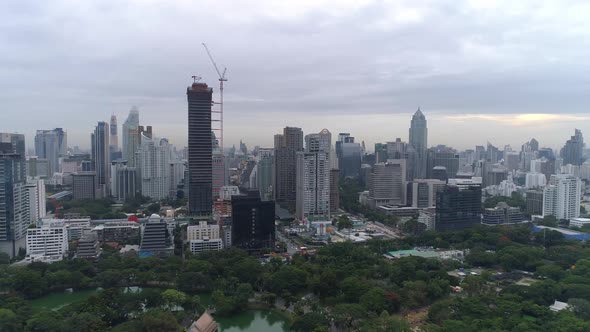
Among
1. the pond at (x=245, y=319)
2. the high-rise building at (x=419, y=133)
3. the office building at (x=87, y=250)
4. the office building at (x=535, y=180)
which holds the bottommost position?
the pond at (x=245, y=319)

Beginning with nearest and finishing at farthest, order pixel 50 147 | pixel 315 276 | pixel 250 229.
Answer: pixel 315 276, pixel 250 229, pixel 50 147

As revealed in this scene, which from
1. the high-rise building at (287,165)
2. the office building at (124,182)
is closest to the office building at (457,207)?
the high-rise building at (287,165)

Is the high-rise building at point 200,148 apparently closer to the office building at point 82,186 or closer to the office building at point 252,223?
the office building at point 252,223

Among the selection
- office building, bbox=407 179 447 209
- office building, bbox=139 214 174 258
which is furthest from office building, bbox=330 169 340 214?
office building, bbox=139 214 174 258

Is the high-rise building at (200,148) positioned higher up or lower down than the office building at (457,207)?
higher up

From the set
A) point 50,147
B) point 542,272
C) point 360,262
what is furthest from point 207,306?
point 50,147

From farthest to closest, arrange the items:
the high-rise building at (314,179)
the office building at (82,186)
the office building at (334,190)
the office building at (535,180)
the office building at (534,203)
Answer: the office building at (535,180) < the office building at (82,186) < the office building at (534,203) < the office building at (334,190) < the high-rise building at (314,179)

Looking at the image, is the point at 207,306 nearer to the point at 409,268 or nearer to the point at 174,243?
the point at 409,268

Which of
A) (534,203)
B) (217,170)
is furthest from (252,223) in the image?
(534,203)
